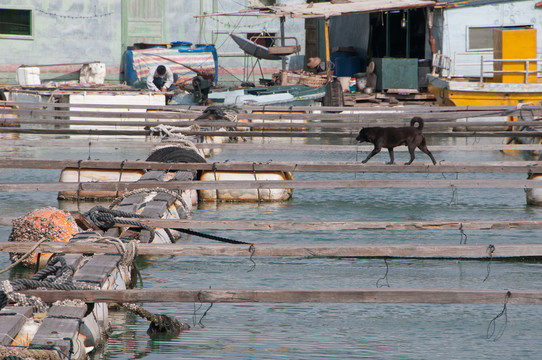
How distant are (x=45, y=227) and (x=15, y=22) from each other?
23.0 metres

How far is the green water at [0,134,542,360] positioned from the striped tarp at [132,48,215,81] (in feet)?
51.8

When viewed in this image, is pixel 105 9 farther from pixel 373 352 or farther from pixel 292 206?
pixel 373 352

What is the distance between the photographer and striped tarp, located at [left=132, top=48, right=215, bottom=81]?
89.9 feet

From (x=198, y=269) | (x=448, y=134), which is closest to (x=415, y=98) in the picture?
(x=448, y=134)

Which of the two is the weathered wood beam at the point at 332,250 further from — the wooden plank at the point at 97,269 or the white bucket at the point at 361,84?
the white bucket at the point at 361,84

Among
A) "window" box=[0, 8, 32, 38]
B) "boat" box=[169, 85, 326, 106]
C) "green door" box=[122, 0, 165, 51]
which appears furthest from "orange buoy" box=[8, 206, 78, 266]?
"window" box=[0, 8, 32, 38]

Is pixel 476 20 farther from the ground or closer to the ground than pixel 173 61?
farther from the ground

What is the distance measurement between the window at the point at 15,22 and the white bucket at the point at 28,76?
268 centimetres

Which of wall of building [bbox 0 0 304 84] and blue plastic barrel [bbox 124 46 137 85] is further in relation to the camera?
wall of building [bbox 0 0 304 84]

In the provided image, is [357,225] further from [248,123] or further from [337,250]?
[248,123]

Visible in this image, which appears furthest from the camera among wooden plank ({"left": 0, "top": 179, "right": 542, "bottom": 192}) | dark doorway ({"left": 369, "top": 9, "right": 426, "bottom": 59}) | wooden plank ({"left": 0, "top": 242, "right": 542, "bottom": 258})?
dark doorway ({"left": 369, "top": 9, "right": 426, "bottom": 59})

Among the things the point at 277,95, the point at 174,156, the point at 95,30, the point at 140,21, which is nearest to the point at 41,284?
the point at 174,156

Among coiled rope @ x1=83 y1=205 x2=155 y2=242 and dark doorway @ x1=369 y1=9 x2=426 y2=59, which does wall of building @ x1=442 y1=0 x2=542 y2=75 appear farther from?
coiled rope @ x1=83 y1=205 x2=155 y2=242

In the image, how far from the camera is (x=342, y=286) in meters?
7.39
